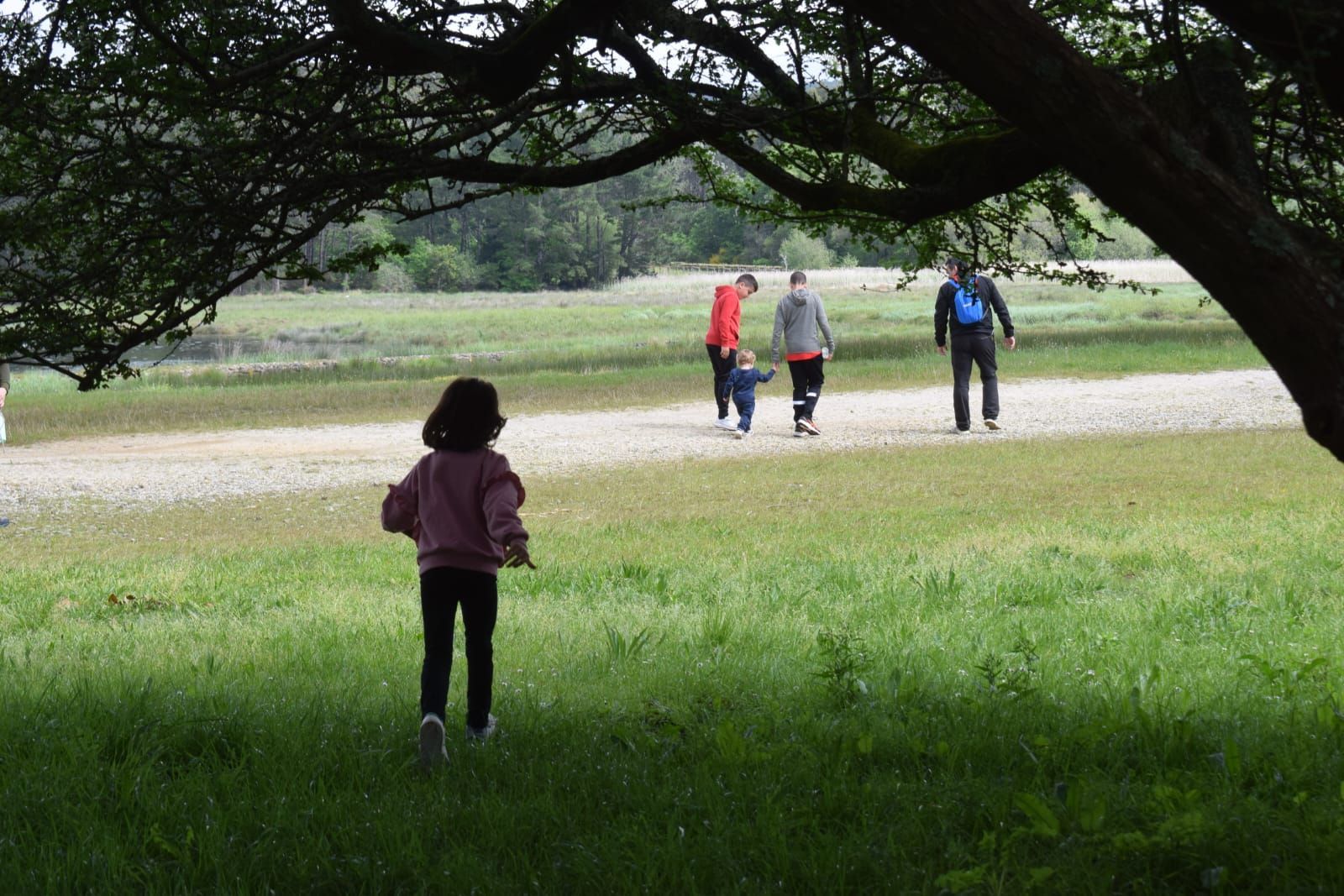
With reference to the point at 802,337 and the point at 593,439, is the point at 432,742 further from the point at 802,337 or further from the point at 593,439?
the point at 593,439

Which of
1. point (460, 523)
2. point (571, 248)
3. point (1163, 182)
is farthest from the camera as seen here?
point (571, 248)

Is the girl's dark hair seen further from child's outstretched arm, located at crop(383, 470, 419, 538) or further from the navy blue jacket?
the navy blue jacket

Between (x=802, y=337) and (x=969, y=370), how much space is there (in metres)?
2.18

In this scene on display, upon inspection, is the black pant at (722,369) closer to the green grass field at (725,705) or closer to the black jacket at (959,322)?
the black jacket at (959,322)

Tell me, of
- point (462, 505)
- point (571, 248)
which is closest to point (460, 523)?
point (462, 505)

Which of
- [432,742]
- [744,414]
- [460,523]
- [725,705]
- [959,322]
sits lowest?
[725,705]

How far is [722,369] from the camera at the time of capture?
18375 mm

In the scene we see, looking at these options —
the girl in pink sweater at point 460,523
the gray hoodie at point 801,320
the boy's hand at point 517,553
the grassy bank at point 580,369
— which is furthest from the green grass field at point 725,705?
the grassy bank at point 580,369

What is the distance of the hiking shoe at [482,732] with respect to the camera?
4.99 metres

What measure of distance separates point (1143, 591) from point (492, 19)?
4.65 metres

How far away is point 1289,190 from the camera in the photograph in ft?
15.5

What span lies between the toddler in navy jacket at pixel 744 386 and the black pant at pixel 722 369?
12 cm

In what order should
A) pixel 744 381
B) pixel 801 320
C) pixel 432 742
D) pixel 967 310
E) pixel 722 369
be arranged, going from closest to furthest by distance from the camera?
pixel 432 742, pixel 967 310, pixel 801 320, pixel 744 381, pixel 722 369

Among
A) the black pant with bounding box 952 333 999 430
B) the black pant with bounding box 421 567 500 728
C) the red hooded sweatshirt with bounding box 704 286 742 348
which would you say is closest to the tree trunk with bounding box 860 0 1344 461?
the black pant with bounding box 421 567 500 728
